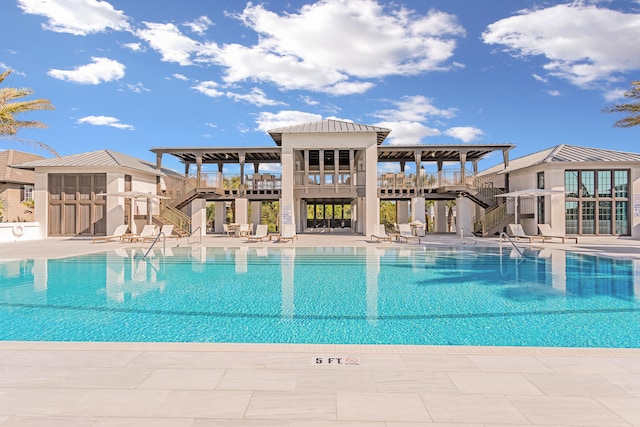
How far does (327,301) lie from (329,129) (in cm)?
1756

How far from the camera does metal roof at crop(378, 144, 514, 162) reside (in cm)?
2409

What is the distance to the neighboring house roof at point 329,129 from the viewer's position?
2323 centimetres

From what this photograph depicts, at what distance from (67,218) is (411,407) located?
2615 centimetres

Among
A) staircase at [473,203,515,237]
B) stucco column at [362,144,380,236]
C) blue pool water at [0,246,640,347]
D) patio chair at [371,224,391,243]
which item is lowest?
blue pool water at [0,246,640,347]

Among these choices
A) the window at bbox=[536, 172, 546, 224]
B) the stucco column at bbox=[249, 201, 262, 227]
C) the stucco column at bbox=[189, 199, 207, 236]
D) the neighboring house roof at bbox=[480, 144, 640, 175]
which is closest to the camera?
the neighboring house roof at bbox=[480, 144, 640, 175]

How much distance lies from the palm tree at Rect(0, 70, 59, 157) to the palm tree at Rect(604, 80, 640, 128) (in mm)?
24373

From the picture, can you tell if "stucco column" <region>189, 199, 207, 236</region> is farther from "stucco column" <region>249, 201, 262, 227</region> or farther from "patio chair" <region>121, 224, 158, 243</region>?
"stucco column" <region>249, 201, 262, 227</region>

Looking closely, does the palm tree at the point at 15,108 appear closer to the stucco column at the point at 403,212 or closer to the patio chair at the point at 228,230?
the patio chair at the point at 228,230

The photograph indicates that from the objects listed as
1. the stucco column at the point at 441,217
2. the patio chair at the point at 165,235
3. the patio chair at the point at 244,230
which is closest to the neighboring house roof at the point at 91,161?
the patio chair at the point at 165,235

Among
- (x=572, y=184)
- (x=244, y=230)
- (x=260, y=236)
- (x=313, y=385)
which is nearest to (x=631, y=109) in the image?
(x=572, y=184)

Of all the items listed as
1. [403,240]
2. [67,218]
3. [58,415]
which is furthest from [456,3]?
[67,218]

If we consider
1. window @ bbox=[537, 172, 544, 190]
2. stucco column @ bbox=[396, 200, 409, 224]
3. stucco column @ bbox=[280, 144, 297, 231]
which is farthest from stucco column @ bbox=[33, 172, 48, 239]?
window @ bbox=[537, 172, 544, 190]

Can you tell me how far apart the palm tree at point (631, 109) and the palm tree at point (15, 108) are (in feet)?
80.0

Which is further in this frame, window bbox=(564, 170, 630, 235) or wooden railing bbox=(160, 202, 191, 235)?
wooden railing bbox=(160, 202, 191, 235)
